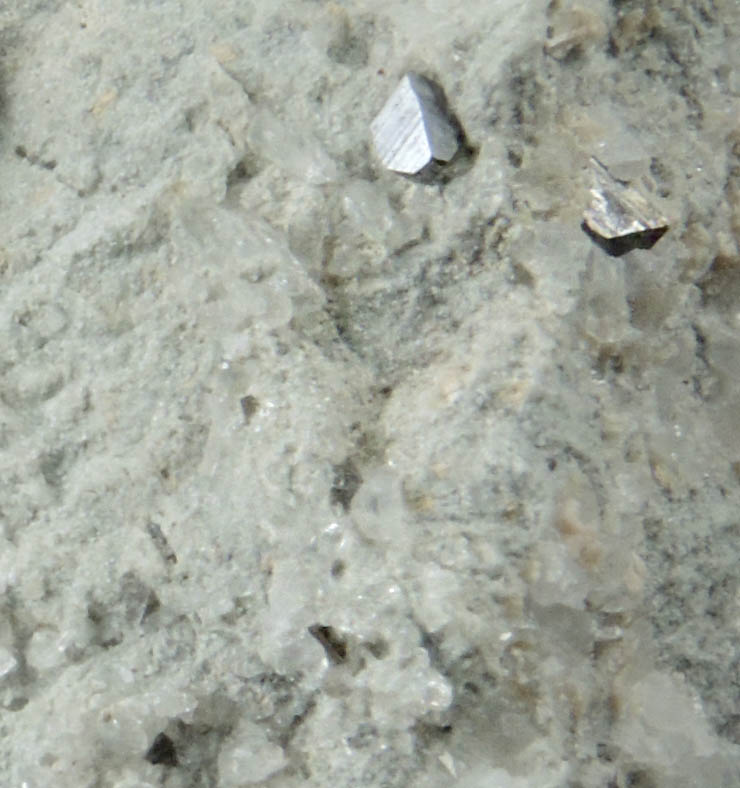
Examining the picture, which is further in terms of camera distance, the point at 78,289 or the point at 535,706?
the point at 78,289

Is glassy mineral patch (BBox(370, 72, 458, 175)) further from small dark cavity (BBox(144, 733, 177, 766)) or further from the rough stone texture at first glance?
small dark cavity (BBox(144, 733, 177, 766))

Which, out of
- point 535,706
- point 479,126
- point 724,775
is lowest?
point 724,775

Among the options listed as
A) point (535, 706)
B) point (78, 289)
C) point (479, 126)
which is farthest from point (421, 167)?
point (535, 706)

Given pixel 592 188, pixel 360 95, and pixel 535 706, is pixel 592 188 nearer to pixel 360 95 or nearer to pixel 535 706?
pixel 360 95

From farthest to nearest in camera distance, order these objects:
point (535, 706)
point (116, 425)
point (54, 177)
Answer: point (54, 177) → point (116, 425) → point (535, 706)

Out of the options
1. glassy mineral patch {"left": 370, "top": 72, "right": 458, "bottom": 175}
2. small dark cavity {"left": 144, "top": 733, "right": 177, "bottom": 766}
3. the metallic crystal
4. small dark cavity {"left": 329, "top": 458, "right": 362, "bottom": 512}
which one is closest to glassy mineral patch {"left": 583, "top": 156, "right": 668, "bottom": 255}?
the metallic crystal

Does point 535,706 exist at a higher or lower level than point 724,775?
higher

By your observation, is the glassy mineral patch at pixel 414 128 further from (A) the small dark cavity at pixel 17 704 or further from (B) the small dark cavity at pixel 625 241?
(A) the small dark cavity at pixel 17 704
